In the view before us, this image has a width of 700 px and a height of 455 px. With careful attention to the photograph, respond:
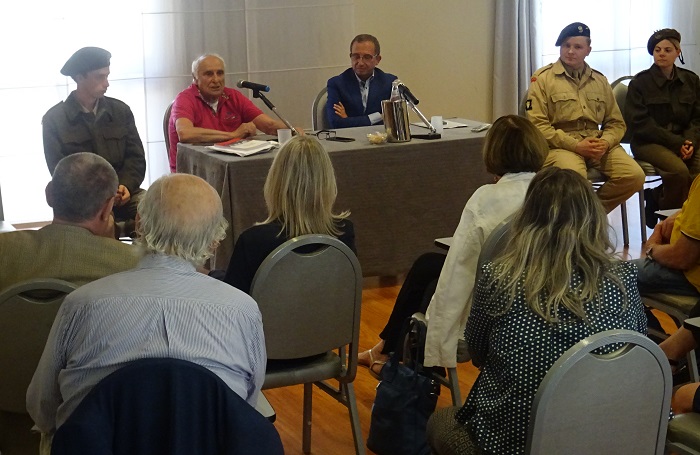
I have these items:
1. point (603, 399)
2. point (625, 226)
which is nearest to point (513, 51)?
point (625, 226)

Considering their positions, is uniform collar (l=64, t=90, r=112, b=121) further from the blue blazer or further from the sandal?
the sandal

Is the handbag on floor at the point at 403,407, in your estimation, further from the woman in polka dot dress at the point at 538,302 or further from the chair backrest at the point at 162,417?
the chair backrest at the point at 162,417

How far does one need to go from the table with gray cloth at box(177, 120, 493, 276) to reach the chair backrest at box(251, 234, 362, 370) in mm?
1607

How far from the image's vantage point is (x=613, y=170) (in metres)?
5.07

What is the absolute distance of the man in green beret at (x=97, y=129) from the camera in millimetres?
4309

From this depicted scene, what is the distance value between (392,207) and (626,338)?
2.72 meters

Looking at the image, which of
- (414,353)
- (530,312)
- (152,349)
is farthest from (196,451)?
(414,353)

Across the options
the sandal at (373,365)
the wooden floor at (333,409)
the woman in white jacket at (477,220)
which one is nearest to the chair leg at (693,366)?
the woman in white jacket at (477,220)

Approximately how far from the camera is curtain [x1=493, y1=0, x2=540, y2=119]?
6.73 m

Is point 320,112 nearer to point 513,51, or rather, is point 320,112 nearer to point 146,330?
point 513,51

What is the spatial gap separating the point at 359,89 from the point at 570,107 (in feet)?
3.75

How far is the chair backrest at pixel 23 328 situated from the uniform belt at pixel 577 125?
3.59 meters

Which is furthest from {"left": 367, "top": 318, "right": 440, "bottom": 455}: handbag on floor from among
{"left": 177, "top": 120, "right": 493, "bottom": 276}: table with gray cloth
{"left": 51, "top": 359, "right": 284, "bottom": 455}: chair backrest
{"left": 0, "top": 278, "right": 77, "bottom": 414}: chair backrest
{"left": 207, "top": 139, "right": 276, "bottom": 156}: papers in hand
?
{"left": 207, "top": 139, "right": 276, "bottom": 156}: papers in hand

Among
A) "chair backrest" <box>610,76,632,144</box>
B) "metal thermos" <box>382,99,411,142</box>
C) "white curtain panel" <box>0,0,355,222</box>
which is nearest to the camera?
"metal thermos" <box>382,99,411,142</box>
